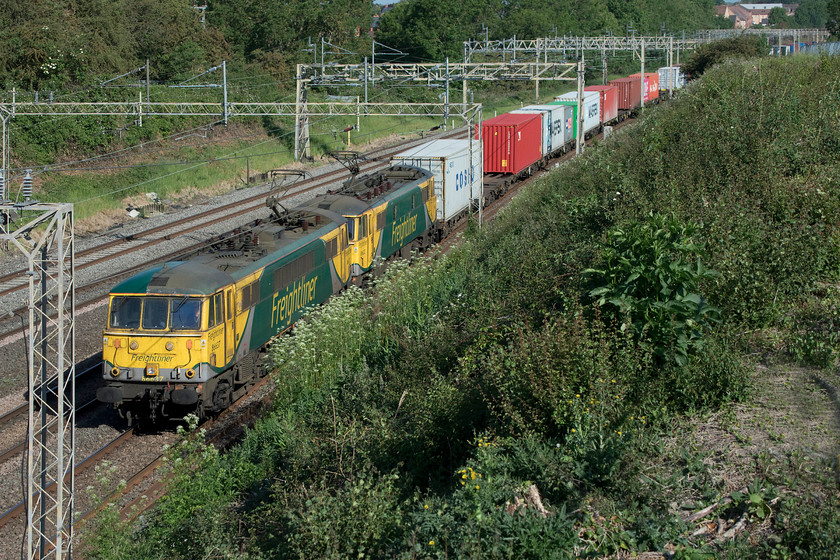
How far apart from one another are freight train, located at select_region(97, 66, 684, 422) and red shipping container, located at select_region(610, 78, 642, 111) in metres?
34.1

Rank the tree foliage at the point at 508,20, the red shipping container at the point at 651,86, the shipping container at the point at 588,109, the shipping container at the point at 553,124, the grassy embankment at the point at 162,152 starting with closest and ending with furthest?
the grassy embankment at the point at 162,152 < the shipping container at the point at 553,124 < the shipping container at the point at 588,109 < the red shipping container at the point at 651,86 < the tree foliage at the point at 508,20

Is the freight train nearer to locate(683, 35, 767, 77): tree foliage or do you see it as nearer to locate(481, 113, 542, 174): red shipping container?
locate(481, 113, 542, 174): red shipping container

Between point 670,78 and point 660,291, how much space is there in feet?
184

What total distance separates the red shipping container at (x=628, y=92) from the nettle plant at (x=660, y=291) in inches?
1818

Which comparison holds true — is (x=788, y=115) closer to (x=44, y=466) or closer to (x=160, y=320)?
(x=160, y=320)

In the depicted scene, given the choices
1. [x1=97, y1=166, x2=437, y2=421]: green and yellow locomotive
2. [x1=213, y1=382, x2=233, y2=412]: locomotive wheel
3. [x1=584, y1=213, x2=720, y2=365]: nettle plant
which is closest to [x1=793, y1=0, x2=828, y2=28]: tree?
[x1=97, y1=166, x2=437, y2=421]: green and yellow locomotive

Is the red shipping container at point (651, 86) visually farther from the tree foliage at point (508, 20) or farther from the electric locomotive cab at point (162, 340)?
the electric locomotive cab at point (162, 340)

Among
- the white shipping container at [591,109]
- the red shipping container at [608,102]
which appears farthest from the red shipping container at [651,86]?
the white shipping container at [591,109]

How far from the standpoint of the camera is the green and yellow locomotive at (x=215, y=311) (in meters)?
13.2

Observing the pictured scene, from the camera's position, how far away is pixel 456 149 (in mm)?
27375

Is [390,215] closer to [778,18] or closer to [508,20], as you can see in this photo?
[508,20]

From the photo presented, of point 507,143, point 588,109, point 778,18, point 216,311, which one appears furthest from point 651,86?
point 778,18

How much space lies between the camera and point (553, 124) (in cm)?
3819

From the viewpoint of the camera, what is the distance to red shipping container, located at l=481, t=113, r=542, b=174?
3164cm
